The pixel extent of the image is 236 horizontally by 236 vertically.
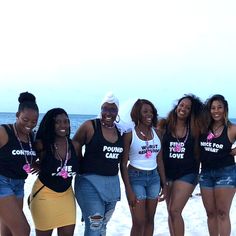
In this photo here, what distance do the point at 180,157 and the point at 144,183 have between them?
25.7 inches

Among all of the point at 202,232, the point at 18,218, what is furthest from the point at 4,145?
the point at 202,232

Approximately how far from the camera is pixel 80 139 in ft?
14.7

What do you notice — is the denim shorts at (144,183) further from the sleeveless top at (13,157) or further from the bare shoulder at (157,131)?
the sleeveless top at (13,157)

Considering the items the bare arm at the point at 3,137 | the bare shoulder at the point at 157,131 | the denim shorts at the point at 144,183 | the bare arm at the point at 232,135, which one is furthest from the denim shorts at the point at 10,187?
the bare arm at the point at 232,135

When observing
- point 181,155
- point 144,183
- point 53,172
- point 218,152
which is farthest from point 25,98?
point 218,152

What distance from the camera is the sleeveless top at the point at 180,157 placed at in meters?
5.07

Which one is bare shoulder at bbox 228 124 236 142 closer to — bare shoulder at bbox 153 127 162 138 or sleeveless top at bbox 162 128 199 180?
sleeveless top at bbox 162 128 199 180

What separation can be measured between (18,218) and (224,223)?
→ 2814mm

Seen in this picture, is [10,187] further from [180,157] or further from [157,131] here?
[180,157]

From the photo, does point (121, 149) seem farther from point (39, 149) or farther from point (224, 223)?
point (224, 223)

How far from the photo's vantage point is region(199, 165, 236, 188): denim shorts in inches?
197

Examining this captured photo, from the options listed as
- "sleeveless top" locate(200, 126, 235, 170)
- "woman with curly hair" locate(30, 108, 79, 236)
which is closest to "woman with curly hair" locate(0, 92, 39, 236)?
"woman with curly hair" locate(30, 108, 79, 236)

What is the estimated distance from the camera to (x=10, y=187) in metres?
4.00

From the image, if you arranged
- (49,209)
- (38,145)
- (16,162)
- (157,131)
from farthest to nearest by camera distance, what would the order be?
(157,131) < (38,145) < (49,209) < (16,162)
